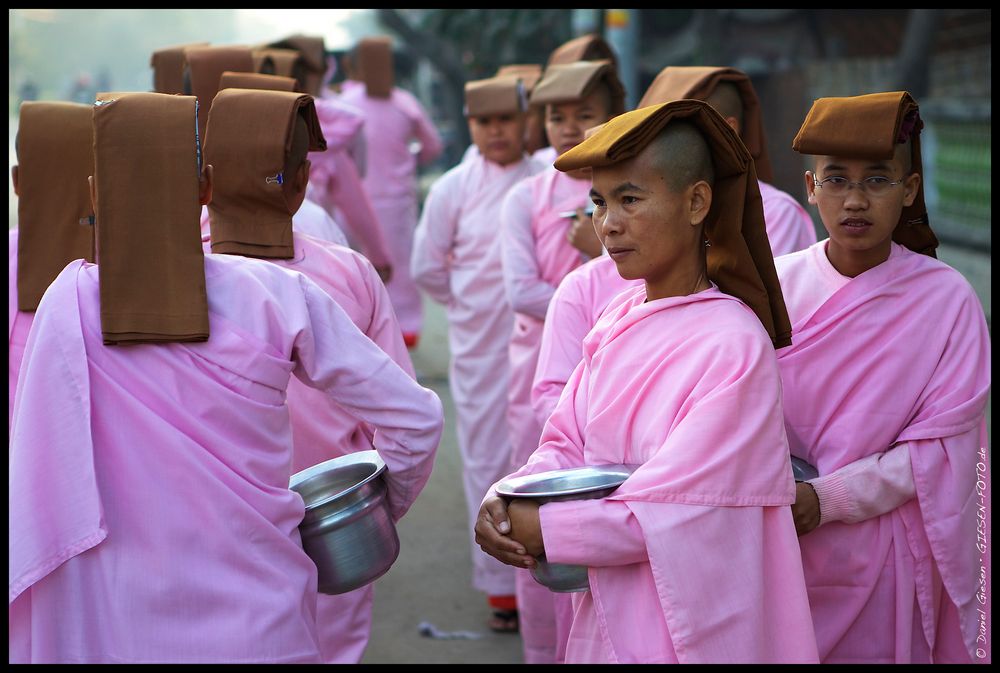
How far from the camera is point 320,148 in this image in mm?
4020

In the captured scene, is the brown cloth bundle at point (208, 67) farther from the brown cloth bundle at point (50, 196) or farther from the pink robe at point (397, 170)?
the pink robe at point (397, 170)

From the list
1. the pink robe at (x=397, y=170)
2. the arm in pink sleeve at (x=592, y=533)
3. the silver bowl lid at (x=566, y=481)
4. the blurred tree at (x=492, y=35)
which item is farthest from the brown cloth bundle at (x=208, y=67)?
the blurred tree at (x=492, y=35)

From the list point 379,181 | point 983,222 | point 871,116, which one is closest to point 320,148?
point 871,116

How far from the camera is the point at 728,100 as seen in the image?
4703mm

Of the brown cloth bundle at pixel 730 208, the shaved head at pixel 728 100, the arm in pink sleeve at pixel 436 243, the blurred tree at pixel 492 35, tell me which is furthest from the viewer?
the blurred tree at pixel 492 35

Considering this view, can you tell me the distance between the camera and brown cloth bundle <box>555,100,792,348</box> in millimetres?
3016

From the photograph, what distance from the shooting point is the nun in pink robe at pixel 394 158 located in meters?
10.6

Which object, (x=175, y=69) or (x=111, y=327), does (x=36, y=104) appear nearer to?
(x=111, y=327)

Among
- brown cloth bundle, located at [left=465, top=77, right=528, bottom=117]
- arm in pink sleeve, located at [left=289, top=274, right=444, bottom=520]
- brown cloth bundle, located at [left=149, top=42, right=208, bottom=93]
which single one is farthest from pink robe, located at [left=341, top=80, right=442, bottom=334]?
arm in pink sleeve, located at [left=289, top=274, right=444, bottom=520]

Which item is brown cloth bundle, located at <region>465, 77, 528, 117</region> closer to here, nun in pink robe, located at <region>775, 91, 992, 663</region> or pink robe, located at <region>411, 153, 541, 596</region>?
pink robe, located at <region>411, 153, 541, 596</region>

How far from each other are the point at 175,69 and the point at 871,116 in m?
3.61

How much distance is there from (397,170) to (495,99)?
4.48 meters

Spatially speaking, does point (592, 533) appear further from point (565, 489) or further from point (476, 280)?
point (476, 280)

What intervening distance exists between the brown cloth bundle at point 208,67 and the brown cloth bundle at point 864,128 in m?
2.62
